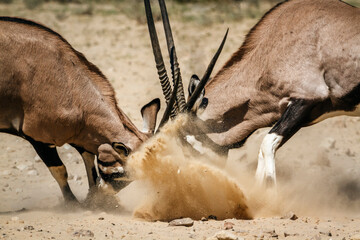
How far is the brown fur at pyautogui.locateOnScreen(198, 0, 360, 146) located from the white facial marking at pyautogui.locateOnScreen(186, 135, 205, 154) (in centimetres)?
24

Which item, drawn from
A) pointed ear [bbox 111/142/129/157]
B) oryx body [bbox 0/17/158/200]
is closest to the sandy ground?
pointed ear [bbox 111/142/129/157]

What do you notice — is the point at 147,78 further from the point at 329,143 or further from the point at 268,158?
the point at 268,158

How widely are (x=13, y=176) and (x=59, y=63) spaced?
2.28 meters

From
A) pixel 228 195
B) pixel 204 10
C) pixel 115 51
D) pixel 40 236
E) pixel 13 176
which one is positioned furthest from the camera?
pixel 204 10

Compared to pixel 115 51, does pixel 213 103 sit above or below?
below

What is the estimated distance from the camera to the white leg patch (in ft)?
23.5

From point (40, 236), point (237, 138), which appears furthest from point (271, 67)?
point (40, 236)

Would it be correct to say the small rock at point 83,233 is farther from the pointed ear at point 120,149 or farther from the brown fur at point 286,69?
the brown fur at point 286,69

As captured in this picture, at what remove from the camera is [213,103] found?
312 inches

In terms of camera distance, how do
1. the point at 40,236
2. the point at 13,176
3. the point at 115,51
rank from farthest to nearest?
the point at 115,51 → the point at 13,176 → the point at 40,236

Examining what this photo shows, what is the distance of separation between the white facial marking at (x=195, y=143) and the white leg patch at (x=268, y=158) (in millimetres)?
797

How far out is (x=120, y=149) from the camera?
7199 millimetres

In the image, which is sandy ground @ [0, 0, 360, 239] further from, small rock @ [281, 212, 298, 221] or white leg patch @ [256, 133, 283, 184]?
white leg patch @ [256, 133, 283, 184]

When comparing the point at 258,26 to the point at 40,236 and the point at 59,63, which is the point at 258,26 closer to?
the point at 59,63
